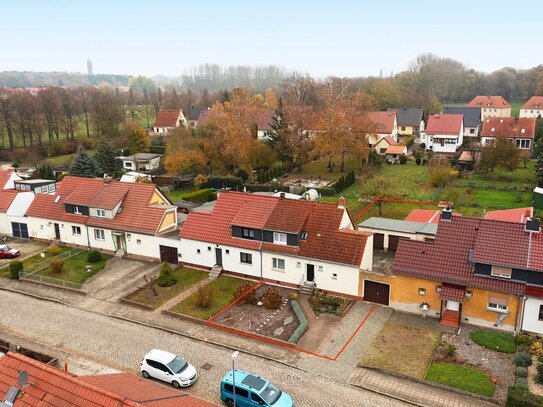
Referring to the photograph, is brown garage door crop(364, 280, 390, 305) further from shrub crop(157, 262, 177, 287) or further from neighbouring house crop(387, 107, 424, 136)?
neighbouring house crop(387, 107, 424, 136)

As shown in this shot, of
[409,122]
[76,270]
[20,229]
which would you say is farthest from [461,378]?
[409,122]

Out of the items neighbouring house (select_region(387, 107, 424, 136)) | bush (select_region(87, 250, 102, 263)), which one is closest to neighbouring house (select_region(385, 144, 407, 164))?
neighbouring house (select_region(387, 107, 424, 136))

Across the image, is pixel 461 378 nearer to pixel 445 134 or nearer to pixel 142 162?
pixel 142 162

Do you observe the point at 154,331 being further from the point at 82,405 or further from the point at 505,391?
the point at 505,391

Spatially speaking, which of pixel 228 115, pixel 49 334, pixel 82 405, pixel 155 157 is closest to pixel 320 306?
pixel 49 334

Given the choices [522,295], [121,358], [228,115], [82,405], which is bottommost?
[121,358]

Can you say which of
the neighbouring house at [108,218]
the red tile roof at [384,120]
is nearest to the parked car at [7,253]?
the neighbouring house at [108,218]
